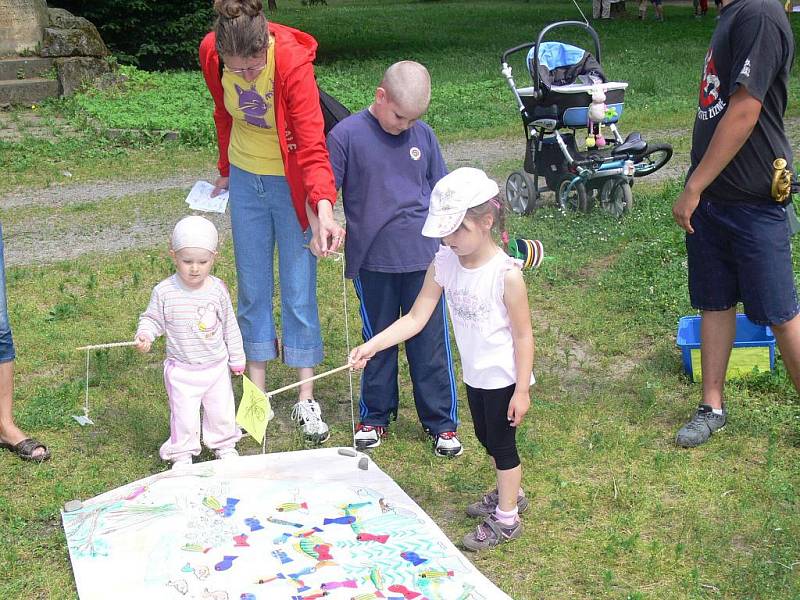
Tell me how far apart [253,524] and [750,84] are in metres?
2.53

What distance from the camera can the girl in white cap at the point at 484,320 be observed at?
3.44 m

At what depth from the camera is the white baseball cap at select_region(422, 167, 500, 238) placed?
3396 millimetres

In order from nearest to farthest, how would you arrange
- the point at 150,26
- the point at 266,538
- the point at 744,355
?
the point at 266,538 < the point at 744,355 < the point at 150,26

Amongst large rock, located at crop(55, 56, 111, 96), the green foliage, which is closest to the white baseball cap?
large rock, located at crop(55, 56, 111, 96)

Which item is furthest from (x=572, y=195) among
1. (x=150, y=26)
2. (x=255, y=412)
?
(x=150, y=26)

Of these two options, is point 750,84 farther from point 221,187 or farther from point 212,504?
point 212,504

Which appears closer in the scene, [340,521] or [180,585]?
[180,585]

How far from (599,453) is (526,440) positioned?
1.08ft

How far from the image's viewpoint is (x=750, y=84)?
390 centimetres

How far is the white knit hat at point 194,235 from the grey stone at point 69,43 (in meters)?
11.2

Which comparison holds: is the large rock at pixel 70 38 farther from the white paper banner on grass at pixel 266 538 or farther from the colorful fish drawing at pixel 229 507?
the colorful fish drawing at pixel 229 507

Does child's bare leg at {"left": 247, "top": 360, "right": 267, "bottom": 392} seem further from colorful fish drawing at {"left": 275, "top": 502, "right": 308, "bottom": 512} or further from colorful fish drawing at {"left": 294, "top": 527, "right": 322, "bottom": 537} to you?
colorful fish drawing at {"left": 294, "top": 527, "right": 322, "bottom": 537}

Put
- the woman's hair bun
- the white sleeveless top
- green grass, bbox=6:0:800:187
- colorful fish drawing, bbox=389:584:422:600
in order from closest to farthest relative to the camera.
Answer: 1. colorful fish drawing, bbox=389:584:422:600
2. the white sleeveless top
3. the woman's hair bun
4. green grass, bbox=6:0:800:187

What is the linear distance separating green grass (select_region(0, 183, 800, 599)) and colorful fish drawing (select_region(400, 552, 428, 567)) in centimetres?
23
